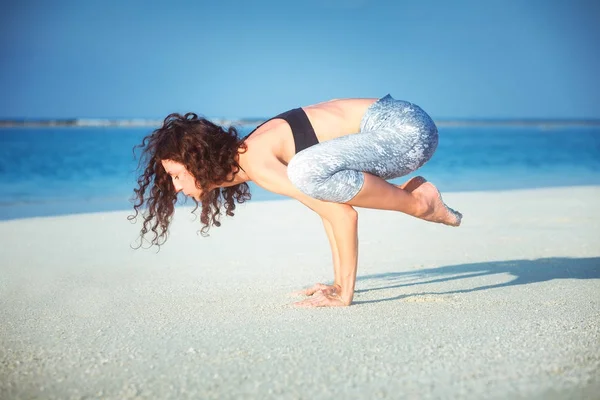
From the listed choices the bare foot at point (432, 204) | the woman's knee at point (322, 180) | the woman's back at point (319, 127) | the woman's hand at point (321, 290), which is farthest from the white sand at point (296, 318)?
the woman's back at point (319, 127)

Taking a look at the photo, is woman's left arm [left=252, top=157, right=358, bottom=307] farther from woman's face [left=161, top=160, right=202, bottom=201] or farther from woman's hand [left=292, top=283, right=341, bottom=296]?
woman's face [left=161, top=160, right=202, bottom=201]

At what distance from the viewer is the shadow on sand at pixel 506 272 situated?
402 cm

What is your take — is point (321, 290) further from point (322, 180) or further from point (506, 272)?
point (506, 272)

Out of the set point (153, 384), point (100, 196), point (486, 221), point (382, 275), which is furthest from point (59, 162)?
point (153, 384)

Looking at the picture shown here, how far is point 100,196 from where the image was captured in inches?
499

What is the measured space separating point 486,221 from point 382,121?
12.9ft

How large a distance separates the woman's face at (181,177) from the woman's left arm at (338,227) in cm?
33

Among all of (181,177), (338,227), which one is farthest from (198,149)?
(338,227)

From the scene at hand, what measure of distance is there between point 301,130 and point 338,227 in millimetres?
521

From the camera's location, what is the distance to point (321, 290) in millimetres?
3400

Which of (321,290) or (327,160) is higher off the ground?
(327,160)

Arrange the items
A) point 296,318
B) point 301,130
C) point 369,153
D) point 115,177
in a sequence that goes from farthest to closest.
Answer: point 115,177
point 301,130
point 369,153
point 296,318

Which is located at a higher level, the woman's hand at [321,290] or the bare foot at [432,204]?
the bare foot at [432,204]

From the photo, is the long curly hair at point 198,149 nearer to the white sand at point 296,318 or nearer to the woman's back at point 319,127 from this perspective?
the woman's back at point 319,127
